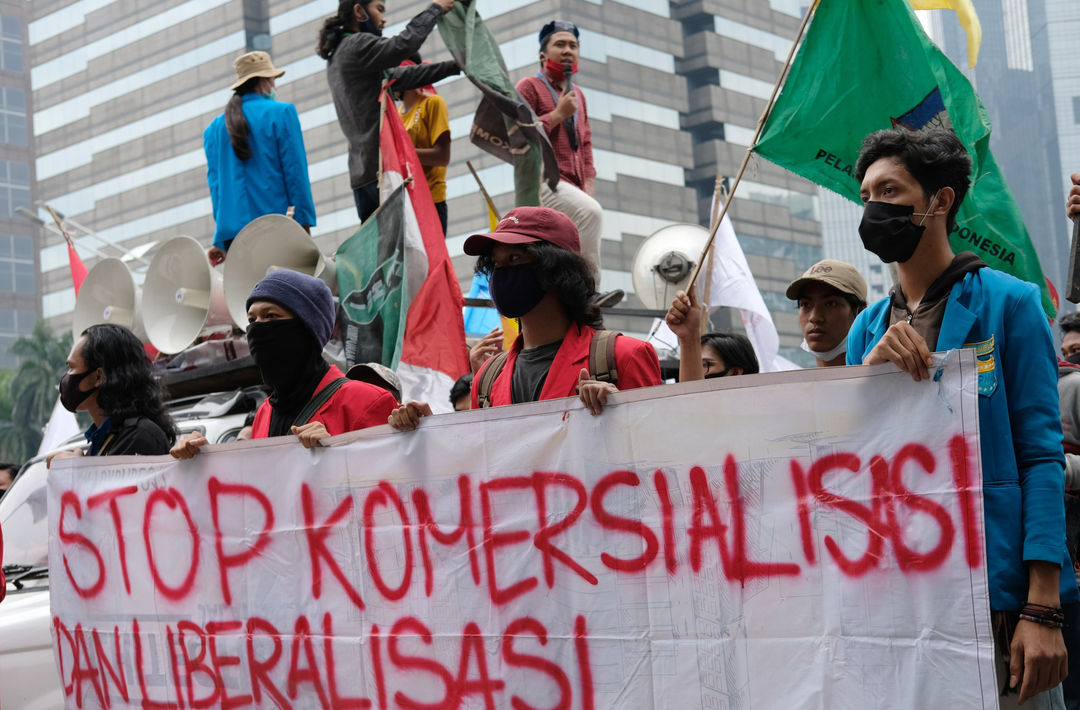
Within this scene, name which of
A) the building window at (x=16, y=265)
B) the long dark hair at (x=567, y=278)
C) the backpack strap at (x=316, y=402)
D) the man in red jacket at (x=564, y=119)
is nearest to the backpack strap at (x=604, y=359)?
the long dark hair at (x=567, y=278)

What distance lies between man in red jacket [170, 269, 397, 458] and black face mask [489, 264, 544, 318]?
569 millimetres

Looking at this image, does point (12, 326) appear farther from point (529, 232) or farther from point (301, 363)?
point (529, 232)

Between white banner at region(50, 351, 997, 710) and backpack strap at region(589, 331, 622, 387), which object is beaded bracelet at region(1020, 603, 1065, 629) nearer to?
white banner at region(50, 351, 997, 710)

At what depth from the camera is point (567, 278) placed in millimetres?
3453

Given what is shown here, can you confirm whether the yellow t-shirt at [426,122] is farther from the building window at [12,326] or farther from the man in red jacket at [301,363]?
the building window at [12,326]

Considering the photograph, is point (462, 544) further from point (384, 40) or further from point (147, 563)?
point (384, 40)

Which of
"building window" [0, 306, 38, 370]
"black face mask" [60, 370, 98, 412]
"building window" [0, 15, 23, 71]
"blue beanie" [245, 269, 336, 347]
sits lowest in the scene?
"black face mask" [60, 370, 98, 412]

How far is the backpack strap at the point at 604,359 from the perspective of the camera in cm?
333

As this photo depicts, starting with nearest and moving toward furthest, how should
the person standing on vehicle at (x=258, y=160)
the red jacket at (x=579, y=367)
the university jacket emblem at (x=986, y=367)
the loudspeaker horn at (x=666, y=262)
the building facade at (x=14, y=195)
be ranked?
the university jacket emblem at (x=986, y=367)
the red jacket at (x=579, y=367)
the person standing on vehicle at (x=258, y=160)
the loudspeaker horn at (x=666, y=262)
the building facade at (x=14, y=195)

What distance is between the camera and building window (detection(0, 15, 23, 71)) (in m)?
107

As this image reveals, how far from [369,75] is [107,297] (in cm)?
237

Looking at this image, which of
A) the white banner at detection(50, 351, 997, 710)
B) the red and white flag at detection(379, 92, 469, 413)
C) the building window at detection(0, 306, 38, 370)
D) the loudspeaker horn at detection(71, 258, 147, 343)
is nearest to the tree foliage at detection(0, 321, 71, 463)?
the building window at detection(0, 306, 38, 370)

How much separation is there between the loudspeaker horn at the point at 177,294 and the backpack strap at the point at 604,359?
165 inches

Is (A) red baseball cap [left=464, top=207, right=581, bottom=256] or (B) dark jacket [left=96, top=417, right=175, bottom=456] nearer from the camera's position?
(A) red baseball cap [left=464, top=207, right=581, bottom=256]
